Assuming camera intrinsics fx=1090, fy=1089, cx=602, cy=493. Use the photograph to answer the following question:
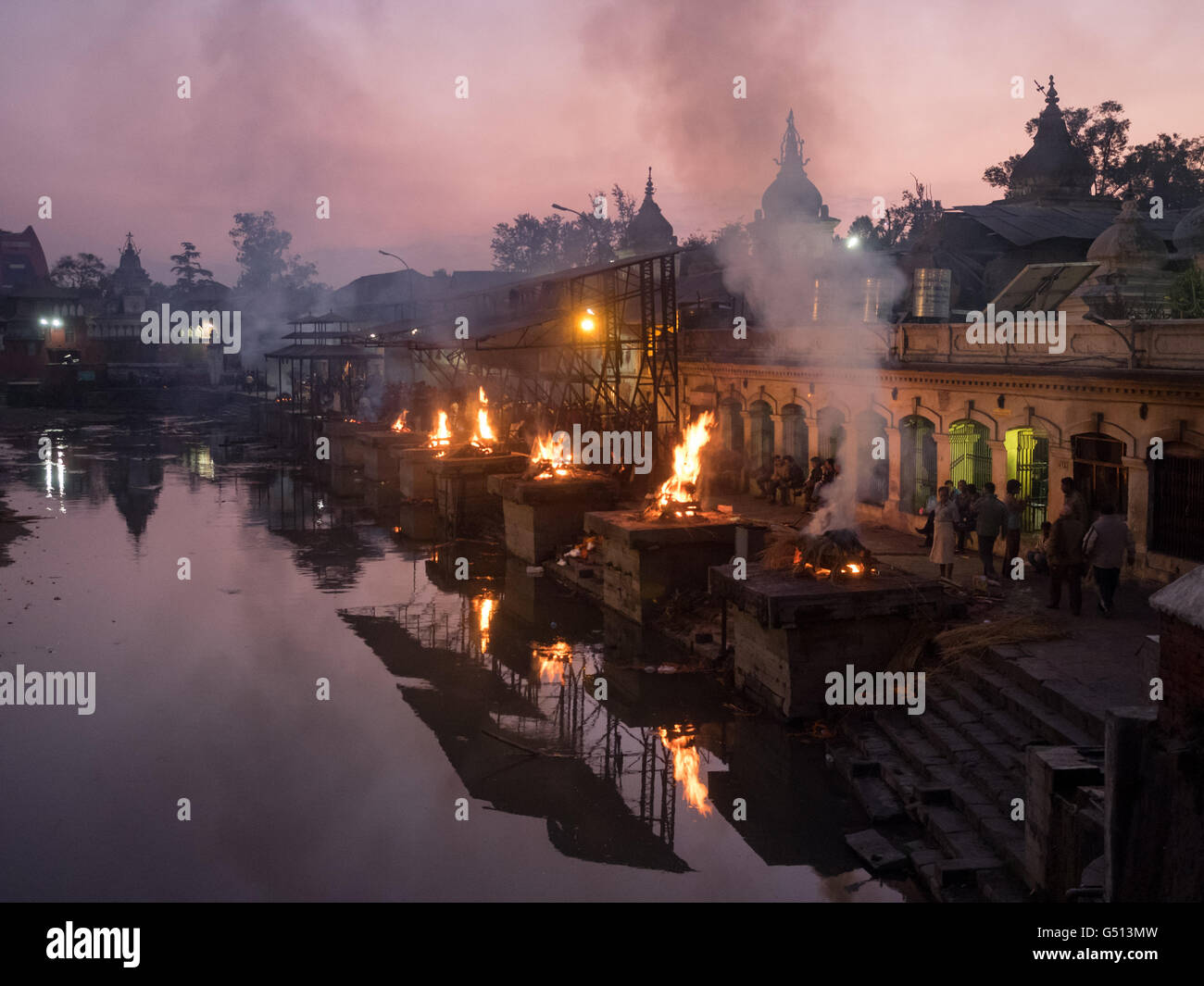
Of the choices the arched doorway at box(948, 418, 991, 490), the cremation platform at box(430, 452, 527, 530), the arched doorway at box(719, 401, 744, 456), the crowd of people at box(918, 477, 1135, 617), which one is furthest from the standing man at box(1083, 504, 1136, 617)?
the arched doorway at box(719, 401, 744, 456)

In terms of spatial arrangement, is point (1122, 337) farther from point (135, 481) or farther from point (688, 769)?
point (135, 481)

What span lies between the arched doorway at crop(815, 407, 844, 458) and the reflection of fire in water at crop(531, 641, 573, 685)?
10.3 m

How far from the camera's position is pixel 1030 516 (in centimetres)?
1920

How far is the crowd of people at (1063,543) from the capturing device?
44.1ft

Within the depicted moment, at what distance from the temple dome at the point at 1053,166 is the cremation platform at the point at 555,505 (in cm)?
3087

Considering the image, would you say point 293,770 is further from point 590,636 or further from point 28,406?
point 28,406

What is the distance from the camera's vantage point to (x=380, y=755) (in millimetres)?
12172

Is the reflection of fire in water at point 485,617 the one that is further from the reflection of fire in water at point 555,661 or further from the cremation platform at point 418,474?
the cremation platform at point 418,474

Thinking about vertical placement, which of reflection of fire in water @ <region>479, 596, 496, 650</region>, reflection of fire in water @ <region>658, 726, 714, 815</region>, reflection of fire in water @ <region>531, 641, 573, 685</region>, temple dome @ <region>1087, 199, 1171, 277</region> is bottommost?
reflection of fire in water @ <region>658, 726, 714, 815</region>

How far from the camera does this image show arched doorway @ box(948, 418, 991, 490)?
20.3 m

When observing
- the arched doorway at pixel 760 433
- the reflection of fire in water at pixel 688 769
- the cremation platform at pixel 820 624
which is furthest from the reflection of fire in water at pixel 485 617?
the arched doorway at pixel 760 433

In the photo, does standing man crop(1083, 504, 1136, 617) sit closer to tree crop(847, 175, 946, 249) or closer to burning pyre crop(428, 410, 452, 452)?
burning pyre crop(428, 410, 452, 452)

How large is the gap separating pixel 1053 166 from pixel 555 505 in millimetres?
32419

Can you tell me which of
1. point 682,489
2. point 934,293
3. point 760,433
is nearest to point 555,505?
point 682,489
